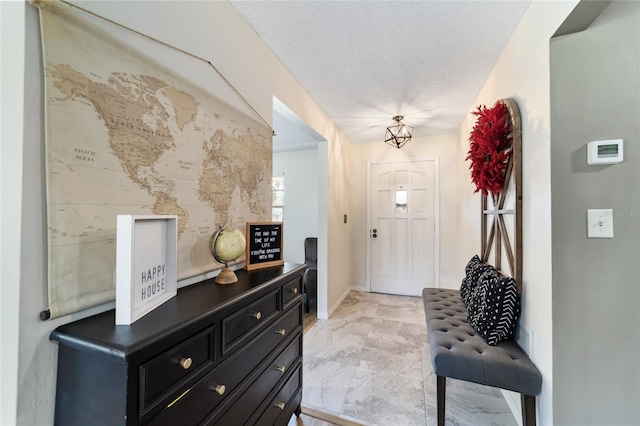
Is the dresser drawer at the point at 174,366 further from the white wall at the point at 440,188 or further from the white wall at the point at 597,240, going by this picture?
the white wall at the point at 440,188

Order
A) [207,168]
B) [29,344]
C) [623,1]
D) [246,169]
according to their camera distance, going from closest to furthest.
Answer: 1. [29,344]
2. [623,1]
3. [207,168]
4. [246,169]

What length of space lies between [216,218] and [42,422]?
867mm

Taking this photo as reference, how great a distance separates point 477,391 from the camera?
6.10ft

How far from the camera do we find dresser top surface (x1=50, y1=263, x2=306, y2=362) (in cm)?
62

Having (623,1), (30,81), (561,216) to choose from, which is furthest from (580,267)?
(30,81)

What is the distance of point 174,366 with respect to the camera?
74 cm

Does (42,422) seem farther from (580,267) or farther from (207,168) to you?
(580,267)

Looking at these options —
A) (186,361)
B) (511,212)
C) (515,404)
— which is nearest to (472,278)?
(511,212)

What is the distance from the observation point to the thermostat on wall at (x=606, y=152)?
112cm

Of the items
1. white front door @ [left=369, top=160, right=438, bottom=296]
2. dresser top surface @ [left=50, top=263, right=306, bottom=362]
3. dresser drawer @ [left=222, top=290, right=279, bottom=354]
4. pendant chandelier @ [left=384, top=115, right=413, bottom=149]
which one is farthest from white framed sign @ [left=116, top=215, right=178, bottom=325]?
white front door @ [left=369, top=160, right=438, bottom=296]

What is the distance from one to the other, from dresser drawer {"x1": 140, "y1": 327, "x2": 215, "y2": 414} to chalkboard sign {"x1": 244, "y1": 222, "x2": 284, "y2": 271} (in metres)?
0.56

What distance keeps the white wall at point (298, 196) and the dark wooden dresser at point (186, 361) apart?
3.04 m

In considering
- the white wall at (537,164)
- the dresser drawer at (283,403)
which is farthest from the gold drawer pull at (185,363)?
the white wall at (537,164)

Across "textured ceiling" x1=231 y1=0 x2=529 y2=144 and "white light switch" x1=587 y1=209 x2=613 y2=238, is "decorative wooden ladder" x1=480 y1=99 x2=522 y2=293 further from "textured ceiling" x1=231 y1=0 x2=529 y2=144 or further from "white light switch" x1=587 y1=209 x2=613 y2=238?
"textured ceiling" x1=231 y1=0 x2=529 y2=144
